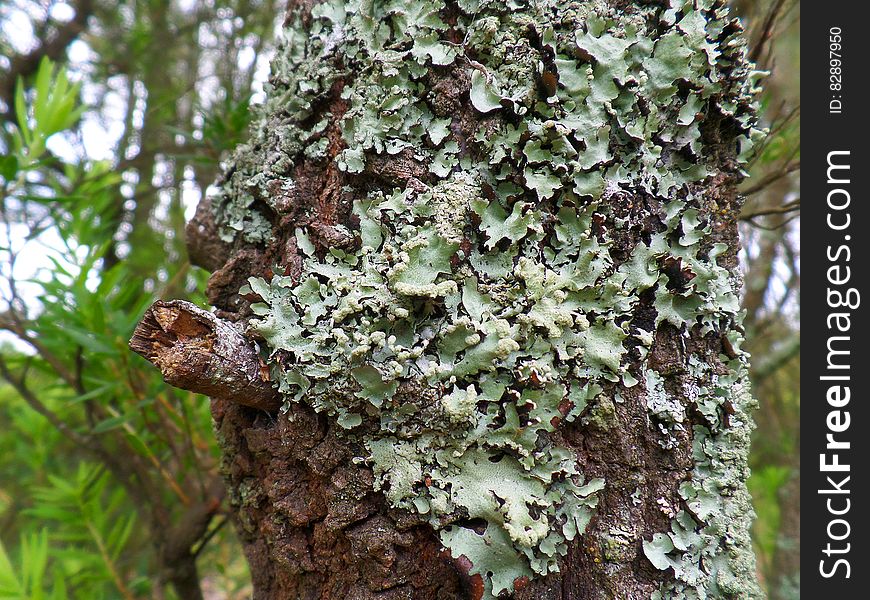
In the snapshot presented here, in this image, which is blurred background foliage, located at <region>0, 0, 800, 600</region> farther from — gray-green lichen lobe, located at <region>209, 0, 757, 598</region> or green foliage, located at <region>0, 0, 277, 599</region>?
gray-green lichen lobe, located at <region>209, 0, 757, 598</region>

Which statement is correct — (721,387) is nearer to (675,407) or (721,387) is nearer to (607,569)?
(675,407)

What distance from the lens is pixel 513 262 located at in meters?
0.70

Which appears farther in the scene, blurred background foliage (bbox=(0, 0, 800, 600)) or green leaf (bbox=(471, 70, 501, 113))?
blurred background foliage (bbox=(0, 0, 800, 600))

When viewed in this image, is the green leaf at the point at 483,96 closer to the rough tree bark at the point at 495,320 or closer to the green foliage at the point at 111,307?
the rough tree bark at the point at 495,320

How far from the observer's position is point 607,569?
676 mm

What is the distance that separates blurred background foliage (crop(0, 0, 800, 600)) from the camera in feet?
3.86

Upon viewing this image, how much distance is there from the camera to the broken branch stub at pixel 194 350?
63 cm
